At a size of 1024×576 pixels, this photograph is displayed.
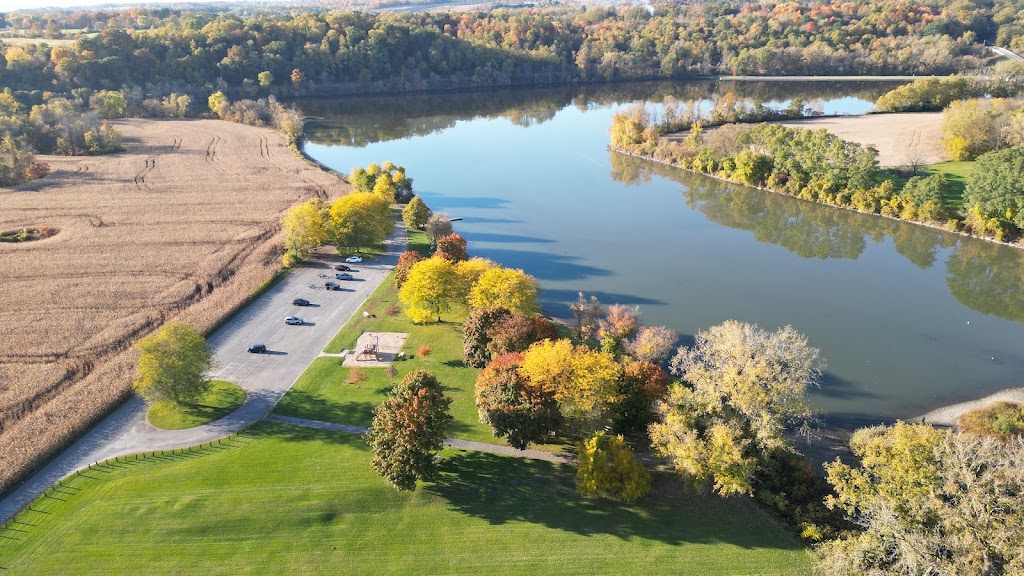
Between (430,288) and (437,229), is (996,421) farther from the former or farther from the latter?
(437,229)

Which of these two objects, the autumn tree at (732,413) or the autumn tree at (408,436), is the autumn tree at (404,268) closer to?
the autumn tree at (408,436)

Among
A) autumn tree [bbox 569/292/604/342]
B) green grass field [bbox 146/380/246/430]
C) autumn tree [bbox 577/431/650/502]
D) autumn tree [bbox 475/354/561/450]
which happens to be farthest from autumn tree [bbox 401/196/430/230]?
autumn tree [bbox 577/431/650/502]

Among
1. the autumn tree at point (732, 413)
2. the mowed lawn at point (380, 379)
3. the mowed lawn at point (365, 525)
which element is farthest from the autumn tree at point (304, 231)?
the autumn tree at point (732, 413)

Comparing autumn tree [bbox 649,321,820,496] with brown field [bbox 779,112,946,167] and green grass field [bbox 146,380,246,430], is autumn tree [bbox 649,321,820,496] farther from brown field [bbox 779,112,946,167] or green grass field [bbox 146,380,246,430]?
brown field [bbox 779,112,946,167]

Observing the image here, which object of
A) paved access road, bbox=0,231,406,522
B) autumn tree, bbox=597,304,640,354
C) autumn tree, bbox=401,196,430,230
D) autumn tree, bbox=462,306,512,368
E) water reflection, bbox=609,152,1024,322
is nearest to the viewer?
paved access road, bbox=0,231,406,522

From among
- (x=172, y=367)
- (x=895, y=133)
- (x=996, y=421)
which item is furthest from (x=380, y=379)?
(x=895, y=133)

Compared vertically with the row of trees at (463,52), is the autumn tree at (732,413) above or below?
below
